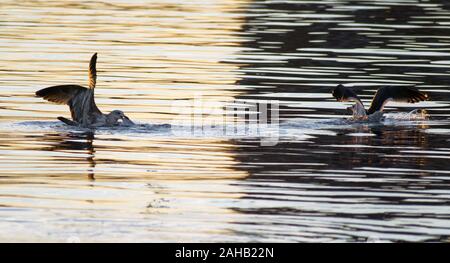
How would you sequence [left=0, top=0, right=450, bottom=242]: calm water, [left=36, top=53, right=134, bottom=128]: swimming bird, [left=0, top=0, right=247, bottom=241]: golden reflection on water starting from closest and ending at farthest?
1. [left=0, top=0, right=450, bottom=242]: calm water
2. [left=0, top=0, right=247, bottom=241]: golden reflection on water
3. [left=36, top=53, right=134, bottom=128]: swimming bird

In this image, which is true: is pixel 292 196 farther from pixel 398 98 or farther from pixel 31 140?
pixel 398 98

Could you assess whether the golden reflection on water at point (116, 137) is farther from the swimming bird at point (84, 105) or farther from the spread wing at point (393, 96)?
the spread wing at point (393, 96)

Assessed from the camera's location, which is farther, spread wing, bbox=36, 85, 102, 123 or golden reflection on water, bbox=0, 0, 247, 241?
spread wing, bbox=36, 85, 102, 123

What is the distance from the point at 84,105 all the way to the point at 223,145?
8.21 ft

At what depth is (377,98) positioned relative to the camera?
21500mm

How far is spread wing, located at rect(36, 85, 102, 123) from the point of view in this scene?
2009 cm

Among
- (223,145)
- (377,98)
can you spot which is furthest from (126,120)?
(377,98)

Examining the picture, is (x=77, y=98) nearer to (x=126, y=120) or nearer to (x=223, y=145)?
(x=126, y=120)

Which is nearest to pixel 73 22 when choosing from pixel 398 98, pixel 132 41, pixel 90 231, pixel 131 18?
pixel 131 18

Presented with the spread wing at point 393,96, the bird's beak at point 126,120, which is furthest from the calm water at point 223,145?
the spread wing at point 393,96

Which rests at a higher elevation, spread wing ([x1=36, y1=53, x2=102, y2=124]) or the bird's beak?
spread wing ([x1=36, y1=53, x2=102, y2=124])

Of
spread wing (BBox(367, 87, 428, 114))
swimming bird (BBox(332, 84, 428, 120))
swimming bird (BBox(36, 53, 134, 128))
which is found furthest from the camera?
spread wing (BBox(367, 87, 428, 114))

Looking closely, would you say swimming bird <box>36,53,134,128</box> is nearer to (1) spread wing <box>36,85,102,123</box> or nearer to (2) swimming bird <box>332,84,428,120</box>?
(1) spread wing <box>36,85,102,123</box>

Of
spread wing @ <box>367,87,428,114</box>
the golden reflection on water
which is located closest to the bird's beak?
the golden reflection on water
